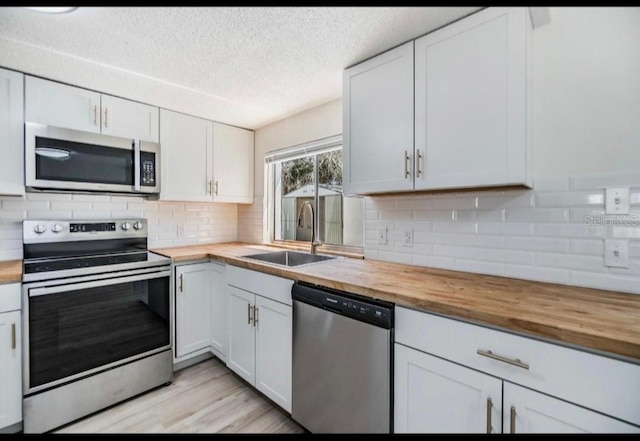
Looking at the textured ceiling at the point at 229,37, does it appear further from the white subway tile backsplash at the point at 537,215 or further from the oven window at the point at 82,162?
the white subway tile backsplash at the point at 537,215

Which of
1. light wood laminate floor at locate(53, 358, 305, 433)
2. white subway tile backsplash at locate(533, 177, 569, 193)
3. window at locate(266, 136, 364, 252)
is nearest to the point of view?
white subway tile backsplash at locate(533, 177, 569, 193)

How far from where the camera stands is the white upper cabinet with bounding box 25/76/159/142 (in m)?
1.91

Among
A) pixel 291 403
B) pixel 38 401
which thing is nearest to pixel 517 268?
pixel 291 403

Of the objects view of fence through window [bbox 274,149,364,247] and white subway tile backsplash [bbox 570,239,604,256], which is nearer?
white subway tile backsplash [bbox 570,239,604,256]

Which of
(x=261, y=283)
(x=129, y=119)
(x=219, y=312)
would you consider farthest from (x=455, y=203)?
(x=129, y=119)

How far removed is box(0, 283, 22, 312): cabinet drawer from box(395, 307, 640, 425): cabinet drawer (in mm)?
2020

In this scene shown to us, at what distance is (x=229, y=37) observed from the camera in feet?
4.99

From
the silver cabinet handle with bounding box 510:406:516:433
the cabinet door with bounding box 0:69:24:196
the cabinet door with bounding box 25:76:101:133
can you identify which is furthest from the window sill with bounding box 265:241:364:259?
the cabinet door with bounding box 0:69:24:196

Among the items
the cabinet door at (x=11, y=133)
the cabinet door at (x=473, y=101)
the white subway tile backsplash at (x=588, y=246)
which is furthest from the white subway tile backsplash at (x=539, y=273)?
the cabinet door at (x=11, y=133)

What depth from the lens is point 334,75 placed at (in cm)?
194

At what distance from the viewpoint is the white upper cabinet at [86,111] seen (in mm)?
1906

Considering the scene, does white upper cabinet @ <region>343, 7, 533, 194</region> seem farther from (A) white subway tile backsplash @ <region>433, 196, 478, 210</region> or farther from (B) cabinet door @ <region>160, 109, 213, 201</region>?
(B) cabinet door @ <region>160, 109, 213, 201</region>

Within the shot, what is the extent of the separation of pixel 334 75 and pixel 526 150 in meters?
1.23
